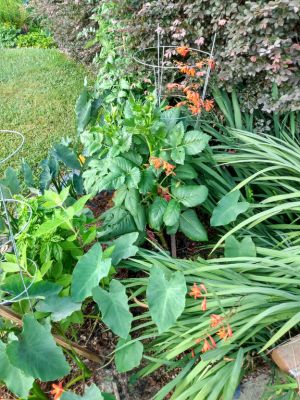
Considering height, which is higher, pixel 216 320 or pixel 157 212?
pixel 157 212

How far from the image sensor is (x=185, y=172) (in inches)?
73.4

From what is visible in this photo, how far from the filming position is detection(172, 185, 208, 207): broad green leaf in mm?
1773

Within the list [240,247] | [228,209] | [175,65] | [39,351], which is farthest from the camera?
[175,65]

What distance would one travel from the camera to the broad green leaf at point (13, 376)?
1.33 m

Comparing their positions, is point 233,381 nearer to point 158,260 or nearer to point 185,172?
point 158,260

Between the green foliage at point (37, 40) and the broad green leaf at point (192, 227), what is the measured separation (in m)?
4.06

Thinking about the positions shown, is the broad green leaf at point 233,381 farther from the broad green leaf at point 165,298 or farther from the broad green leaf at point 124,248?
the broad green leaf at point 124,248

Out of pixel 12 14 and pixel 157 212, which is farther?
pixel 12 14

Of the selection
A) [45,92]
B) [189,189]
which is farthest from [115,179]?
[45,92]

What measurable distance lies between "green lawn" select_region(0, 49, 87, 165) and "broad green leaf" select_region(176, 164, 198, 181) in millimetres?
1500

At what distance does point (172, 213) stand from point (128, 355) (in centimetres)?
59

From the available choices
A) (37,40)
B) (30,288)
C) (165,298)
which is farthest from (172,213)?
(37,40)

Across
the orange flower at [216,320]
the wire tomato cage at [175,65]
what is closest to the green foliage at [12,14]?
the wire tomato cage at [175,65]

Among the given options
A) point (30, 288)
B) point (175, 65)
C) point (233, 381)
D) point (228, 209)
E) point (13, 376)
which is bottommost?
point (233, 381)
